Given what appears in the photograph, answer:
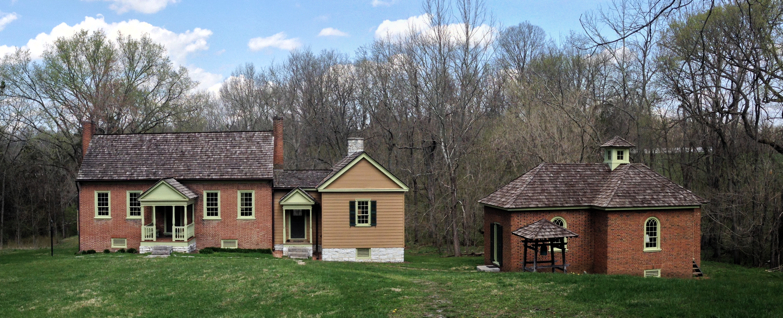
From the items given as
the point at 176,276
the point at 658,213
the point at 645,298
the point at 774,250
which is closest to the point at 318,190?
the point at 176,276

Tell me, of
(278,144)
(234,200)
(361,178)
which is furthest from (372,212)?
(234,200)

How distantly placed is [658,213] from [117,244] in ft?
82.2

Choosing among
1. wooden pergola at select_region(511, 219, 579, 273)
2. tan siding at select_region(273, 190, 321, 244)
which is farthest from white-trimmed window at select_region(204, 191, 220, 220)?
wooden pergola at select_region(511, 219, 579, 273)

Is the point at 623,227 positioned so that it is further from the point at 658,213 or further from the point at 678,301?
the point at 678,301

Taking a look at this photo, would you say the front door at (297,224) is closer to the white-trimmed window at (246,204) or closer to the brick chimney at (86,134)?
the white-trimmed window at (246,204)

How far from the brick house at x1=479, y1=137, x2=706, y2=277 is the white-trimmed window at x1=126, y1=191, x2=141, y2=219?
17721 mm

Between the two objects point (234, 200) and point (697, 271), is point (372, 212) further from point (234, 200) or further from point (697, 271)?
point (697, 271)

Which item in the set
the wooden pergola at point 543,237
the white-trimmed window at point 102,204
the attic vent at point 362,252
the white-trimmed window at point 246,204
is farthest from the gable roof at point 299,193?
the wooden pergola at point 543,237

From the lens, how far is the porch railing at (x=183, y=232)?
24.6m

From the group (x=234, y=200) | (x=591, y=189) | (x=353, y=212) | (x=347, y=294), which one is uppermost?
(x=591, y=189)

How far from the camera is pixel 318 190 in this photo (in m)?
24.3

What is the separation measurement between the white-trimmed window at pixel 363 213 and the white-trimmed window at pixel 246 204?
18.2ft

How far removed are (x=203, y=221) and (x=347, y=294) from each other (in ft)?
49.5

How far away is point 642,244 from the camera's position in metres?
19.7
